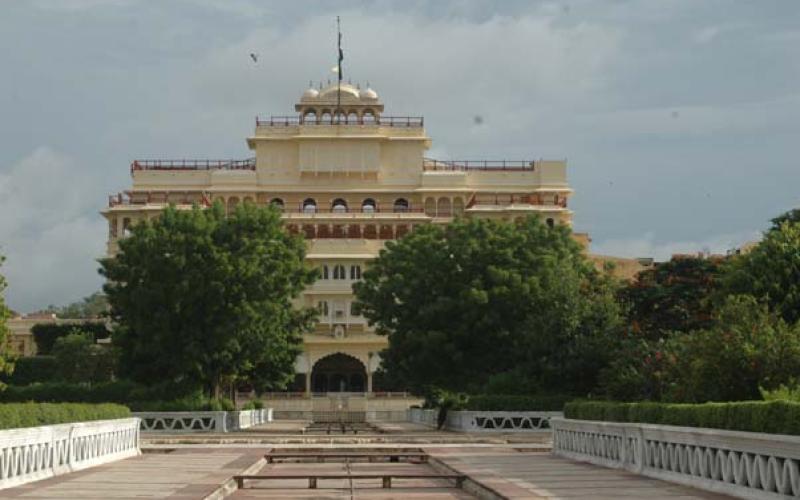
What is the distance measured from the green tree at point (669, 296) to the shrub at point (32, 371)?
52850mm

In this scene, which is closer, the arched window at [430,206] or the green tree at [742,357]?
the green tree at [742,357]

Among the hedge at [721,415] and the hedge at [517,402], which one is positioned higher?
the hedge at [517,402]

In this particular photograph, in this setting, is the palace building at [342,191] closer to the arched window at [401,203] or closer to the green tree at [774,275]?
the arched window at [401,203]

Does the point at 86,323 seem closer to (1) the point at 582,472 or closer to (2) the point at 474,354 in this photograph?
(2) the point at 474,354

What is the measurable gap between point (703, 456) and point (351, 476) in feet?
19.2

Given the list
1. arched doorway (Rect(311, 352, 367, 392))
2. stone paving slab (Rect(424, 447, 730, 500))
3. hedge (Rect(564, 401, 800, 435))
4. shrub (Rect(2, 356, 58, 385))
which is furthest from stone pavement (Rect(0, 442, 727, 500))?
arched doorway (Rect(311, 352, 367, 392))

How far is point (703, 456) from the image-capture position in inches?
831

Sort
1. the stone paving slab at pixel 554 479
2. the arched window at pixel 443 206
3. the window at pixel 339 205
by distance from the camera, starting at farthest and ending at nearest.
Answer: the window at pixel 339 205, the arched window at pixel 443 206, the stone paving slab at pixel 554 479

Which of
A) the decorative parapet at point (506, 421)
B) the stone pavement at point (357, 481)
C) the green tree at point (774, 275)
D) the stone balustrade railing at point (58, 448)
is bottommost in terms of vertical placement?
the stone pavement at point (357, 481)

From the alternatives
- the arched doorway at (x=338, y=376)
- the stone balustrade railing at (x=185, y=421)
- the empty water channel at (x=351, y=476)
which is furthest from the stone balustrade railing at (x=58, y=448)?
the arched doorway at (x=338, y=376)

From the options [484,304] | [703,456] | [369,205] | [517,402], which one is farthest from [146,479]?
[369,205]

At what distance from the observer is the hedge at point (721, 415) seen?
58.5 ft

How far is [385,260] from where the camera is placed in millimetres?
69625

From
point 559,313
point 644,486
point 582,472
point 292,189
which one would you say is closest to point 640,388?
point 559,313
